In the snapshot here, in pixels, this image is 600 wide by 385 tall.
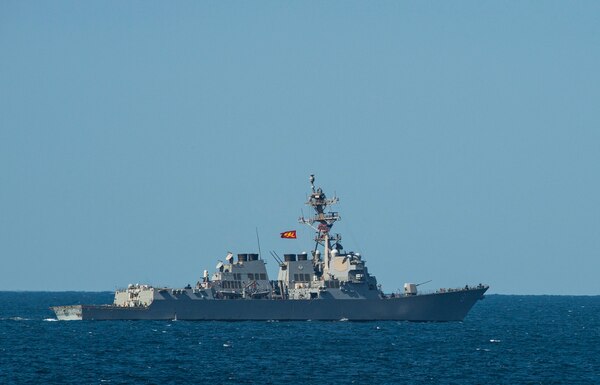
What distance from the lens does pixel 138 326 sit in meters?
87.6

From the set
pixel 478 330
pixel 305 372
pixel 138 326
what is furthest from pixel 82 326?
pixel 305 372

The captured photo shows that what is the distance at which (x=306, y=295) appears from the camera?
3324 inches

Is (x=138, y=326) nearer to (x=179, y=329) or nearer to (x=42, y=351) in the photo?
(x=179, y=329)

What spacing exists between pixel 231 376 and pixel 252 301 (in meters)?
30.7

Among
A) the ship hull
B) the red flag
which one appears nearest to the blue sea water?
the ship hull

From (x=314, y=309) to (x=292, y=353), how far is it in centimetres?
1976

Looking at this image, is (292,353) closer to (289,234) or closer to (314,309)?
(314,309)

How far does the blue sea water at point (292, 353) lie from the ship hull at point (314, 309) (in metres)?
0.88

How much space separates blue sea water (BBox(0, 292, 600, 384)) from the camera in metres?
54.8

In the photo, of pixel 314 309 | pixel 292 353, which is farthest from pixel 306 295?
pixel 292 353

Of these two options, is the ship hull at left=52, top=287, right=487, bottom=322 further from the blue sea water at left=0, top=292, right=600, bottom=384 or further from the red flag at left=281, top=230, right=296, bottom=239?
the red flag at left=281, top=230, right=296, bottom=239

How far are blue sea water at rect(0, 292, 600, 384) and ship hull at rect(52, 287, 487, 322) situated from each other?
0.88 metres

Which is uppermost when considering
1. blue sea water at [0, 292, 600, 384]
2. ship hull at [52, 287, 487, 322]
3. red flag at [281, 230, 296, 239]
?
red flag at [281, 230, 296, 239]

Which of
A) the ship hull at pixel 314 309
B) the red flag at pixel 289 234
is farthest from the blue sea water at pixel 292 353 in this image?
the red flag at pixel 289 234
